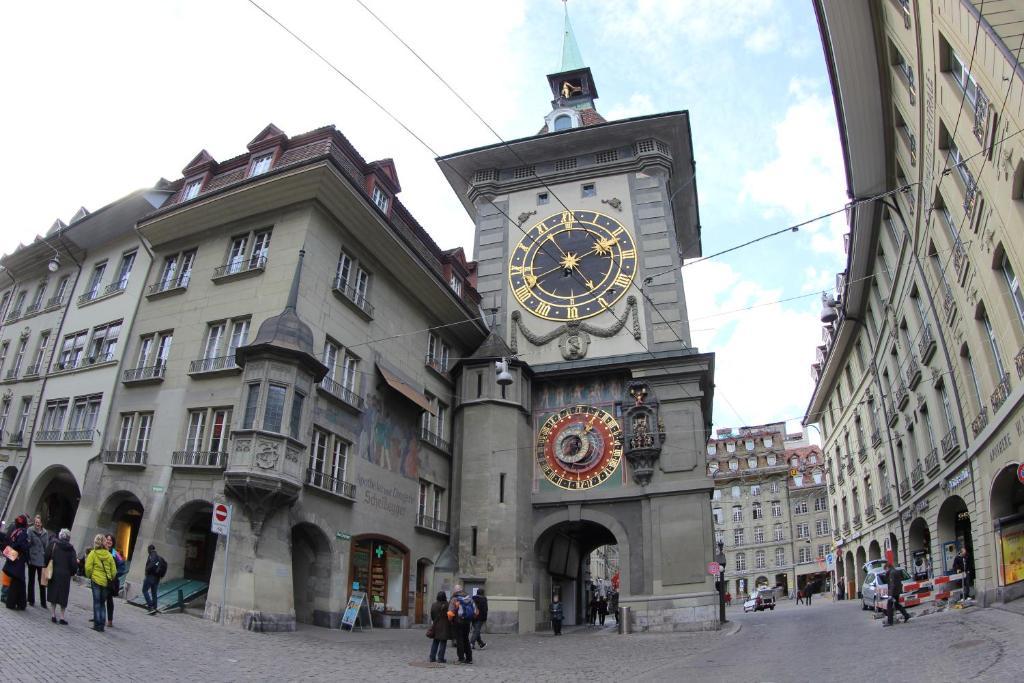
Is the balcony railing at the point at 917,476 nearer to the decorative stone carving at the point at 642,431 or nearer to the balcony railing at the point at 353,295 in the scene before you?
the decorative stone carving at the point at 642,431

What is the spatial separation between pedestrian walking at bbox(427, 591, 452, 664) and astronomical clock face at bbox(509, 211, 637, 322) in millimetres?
18690

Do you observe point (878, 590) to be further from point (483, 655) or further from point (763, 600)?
point (763, 600)

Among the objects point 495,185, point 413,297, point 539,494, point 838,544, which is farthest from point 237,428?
point 838,544

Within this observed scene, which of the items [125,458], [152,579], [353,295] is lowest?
[152,579]

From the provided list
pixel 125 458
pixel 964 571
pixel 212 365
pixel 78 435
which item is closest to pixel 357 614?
pixel 125 458

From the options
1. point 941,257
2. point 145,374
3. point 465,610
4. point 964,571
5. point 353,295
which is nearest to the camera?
point 465,610

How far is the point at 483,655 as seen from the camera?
15.9 meters

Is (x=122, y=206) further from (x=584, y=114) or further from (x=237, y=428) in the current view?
(x=584, y=114)

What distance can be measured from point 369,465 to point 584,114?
83.1ft

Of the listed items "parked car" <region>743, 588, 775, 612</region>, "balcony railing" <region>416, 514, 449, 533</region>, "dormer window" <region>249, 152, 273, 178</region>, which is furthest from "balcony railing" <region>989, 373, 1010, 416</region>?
"parked car" <region>743, 588, 775, 612</region>

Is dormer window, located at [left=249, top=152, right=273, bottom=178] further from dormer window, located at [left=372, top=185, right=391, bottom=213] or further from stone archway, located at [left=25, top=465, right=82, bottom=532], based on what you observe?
stone archway, located at [left=25, top=465, right=82, bottom=532]

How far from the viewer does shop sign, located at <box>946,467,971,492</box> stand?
21064 mm

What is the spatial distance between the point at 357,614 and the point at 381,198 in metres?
14.1

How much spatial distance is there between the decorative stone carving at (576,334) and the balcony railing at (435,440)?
5.42m
